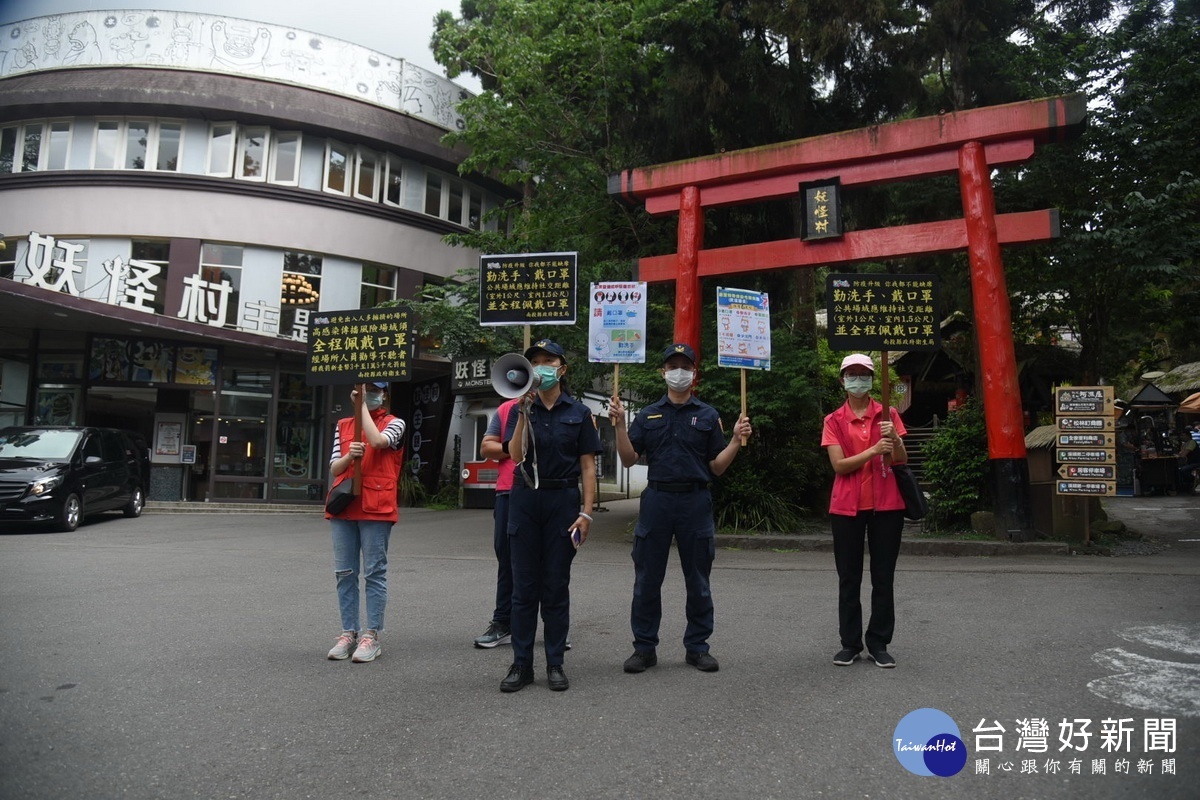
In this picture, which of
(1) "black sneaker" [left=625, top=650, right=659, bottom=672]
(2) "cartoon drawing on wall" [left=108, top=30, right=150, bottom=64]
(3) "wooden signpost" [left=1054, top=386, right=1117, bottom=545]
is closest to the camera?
(1) "black sneaker" [left=625, top=650, right=659, bottom=672]

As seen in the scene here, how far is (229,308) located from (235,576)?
46.9ft

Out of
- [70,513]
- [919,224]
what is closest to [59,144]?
[70,513]

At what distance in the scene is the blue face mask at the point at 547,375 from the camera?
5.02m

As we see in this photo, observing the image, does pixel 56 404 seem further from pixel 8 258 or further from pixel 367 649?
pixel 367 649

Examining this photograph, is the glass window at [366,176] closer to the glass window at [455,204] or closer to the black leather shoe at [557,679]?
the glass window at [455,204]

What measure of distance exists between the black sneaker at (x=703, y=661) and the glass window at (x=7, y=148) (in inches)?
962

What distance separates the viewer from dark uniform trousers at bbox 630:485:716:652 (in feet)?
17.1

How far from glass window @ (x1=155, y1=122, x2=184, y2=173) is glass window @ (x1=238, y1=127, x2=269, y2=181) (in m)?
1.48

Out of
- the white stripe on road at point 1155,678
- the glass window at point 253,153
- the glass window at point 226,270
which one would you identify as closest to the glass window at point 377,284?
the glass window at point 226,270

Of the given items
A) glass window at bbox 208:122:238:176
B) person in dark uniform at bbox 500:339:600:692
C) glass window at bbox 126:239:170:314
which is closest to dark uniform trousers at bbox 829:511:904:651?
person in dark uniform at bbox 500:339:600:692

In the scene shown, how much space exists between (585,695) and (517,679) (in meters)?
0.39

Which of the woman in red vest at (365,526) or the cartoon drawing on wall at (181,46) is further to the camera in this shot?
the cartoon drawing on wall at (181,46)

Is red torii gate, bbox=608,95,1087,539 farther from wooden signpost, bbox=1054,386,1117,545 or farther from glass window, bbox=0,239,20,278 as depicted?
glass window, bbox=0,239,20,278

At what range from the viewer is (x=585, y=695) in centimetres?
462
